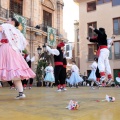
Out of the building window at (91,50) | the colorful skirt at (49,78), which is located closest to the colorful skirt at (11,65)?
the colorful skirt at (49,78)

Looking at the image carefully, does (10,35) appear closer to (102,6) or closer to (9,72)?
(9,72)

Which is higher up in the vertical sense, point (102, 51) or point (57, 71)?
point (102, 51)

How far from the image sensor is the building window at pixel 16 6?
19.1 m

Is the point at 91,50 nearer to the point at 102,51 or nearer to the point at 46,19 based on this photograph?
the point at 46,19

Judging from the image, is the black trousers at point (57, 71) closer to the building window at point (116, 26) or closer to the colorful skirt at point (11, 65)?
the colorful skirt at point (11, 65)

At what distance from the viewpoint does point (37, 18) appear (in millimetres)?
21297

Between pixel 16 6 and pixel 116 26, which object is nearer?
pixel 16 6

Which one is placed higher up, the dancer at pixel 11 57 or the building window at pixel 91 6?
the building window at pixel 91 6

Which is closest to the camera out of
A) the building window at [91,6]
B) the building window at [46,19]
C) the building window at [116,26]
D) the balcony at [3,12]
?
the balcony at [3,12]

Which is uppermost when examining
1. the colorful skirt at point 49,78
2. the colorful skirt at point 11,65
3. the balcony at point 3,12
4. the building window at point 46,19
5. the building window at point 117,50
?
the building window at point 46,19

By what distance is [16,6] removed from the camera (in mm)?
19672

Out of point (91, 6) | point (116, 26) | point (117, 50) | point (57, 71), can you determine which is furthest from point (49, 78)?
point (91, 6)

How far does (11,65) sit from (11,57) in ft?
0.57

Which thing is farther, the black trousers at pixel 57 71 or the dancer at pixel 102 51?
the black trousers at pixel 57 71
